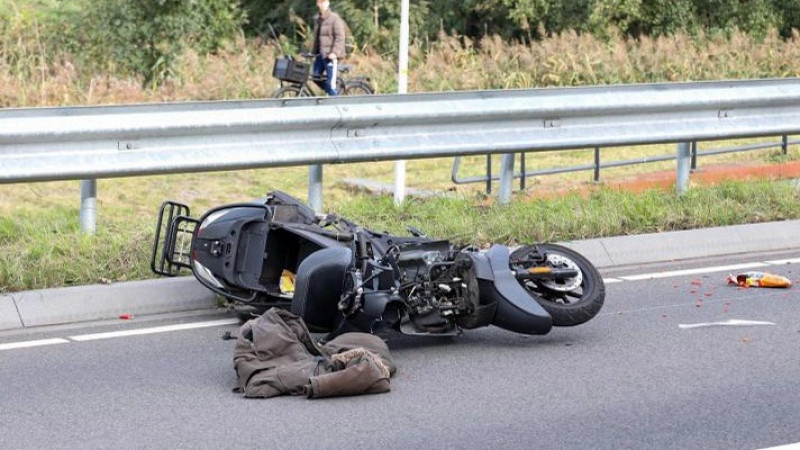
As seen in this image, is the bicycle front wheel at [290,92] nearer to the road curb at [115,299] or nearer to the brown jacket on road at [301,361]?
the road curb at [115,299]

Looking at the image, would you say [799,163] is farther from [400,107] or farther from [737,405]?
A: [737,405]

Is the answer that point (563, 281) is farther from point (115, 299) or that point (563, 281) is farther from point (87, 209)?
point (87, 209)

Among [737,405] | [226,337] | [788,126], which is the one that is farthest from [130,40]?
[737,405]

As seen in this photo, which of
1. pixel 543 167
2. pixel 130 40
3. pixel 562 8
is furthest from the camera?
pixel 562 8

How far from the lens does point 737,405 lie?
6.87m

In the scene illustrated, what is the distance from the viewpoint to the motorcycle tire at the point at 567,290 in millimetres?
7965

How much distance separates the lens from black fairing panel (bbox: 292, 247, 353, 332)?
7.62 meters

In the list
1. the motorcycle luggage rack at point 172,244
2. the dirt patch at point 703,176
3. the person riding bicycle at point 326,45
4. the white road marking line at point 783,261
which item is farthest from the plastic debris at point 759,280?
the person riding bicycle at point 326,45

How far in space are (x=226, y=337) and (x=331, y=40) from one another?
1269 cm

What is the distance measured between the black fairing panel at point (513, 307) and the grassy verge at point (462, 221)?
93.0 inches

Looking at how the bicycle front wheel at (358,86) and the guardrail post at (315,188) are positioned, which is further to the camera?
the bicycle front wheel at (358,86)

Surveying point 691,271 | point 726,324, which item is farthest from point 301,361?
point 691,271

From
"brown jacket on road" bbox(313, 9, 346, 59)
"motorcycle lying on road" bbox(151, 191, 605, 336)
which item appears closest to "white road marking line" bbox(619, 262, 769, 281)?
"motorcycle lying on road" bbox(151, 191, 605, 336)

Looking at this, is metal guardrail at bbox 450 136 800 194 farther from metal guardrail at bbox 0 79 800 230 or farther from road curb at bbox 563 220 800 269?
road curb at bbox 563 220 800 269
